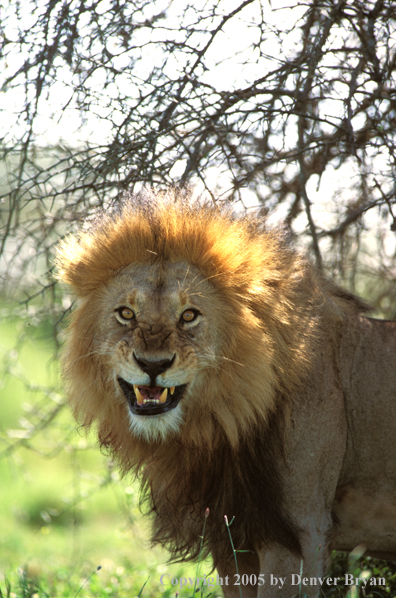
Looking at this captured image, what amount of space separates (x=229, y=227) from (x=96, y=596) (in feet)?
10.0

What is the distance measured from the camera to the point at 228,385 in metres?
2.76

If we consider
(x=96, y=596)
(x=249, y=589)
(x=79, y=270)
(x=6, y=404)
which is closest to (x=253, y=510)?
(x=249, y=589)

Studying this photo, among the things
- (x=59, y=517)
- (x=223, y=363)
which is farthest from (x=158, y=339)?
(x=59, y=517)

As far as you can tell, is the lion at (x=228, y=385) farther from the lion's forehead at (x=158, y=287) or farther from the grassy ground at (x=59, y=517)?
the grassy ground at (x=59, y=517)

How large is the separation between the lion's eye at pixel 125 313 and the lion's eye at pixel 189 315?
0.22 m

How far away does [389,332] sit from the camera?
3.28 m

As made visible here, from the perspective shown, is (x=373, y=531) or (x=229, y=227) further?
(x=373, y=531)

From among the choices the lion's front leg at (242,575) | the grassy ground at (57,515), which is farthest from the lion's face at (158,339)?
the grassy ground at (57,515)

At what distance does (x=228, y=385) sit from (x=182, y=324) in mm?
353

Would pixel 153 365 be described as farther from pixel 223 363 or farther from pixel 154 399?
pixel 223 363

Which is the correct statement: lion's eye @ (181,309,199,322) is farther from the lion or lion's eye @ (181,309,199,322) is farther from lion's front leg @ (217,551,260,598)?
lion's front leg @ (217,551,260,598)

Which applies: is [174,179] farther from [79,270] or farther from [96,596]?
[96,596]

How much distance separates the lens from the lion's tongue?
2604 mm

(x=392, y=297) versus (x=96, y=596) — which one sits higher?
(x=392, y=297)
